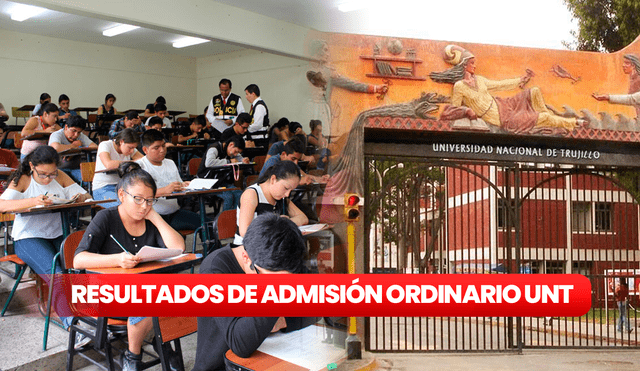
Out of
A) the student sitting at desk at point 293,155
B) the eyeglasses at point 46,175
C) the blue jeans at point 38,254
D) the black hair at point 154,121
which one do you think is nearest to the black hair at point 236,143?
the student sitting at desk at point 293,155

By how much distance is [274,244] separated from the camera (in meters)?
1.12

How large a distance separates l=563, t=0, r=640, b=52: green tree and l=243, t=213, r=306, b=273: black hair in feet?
28.6

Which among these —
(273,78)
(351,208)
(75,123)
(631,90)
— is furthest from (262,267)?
(273,78)

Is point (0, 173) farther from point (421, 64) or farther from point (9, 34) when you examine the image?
point (9, 34)

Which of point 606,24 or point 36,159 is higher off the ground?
point 606,24

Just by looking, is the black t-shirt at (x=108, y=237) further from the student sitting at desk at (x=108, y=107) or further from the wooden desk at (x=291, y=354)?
the student sitting at desk at (x=108, y=107)

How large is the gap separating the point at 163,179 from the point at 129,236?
1400mm

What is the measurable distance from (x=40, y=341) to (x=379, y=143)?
490cm

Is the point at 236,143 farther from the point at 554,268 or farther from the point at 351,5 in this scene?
the point at 351,5

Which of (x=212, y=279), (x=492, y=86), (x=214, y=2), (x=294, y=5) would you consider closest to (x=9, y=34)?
(x=214, y=2)

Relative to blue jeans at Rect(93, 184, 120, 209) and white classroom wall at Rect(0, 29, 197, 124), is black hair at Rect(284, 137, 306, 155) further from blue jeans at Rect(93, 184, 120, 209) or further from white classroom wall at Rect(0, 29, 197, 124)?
white classroom wall at Rect(0, 29, 197, 124)

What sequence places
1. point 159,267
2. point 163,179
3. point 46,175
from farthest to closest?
point 163,179 < point 46,175 < point 159,267

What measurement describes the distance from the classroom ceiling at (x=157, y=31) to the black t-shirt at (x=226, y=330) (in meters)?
5.91

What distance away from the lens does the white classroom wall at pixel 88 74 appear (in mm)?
8906
